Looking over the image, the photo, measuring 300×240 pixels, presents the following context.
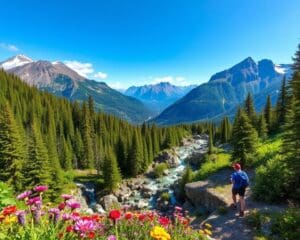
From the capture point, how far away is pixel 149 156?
73.2 m

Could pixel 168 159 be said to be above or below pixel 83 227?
below

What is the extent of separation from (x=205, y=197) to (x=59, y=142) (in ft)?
216

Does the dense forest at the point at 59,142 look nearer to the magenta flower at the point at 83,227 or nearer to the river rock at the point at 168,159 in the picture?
the river rock at the point at 168,159

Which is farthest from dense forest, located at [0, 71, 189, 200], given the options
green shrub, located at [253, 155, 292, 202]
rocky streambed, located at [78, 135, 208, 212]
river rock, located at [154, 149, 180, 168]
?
green shrub, located at [253, 155, 292, 202]

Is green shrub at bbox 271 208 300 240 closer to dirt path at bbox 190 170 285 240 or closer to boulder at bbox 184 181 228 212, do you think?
dirt path at bbox 190 170 285 240

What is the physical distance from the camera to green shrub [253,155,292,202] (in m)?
17.9

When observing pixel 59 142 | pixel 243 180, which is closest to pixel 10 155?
pixel 243 180

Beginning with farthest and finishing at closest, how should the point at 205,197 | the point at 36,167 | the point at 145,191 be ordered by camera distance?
the point at 145,191 < the point at 36,167 < the point at 205,197

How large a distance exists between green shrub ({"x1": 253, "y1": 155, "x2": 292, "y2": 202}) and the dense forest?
92.8 feet

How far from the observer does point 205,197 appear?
23.4 m

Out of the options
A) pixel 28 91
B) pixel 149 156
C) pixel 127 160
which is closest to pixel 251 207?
pixel 127 160

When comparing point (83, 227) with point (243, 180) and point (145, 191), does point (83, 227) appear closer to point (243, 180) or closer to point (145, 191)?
point (243, 180)

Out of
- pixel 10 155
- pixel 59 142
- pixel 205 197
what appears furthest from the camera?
pixel 59 142

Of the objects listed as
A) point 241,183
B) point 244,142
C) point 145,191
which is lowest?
point 145,191
